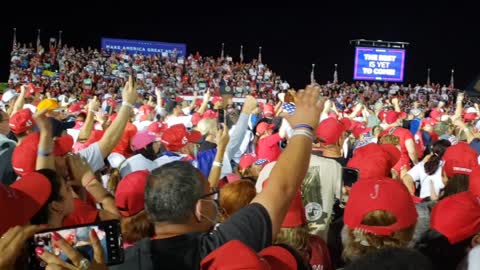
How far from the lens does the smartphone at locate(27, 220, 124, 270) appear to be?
2012 mm

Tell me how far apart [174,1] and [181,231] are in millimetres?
53316

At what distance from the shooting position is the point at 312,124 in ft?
8.76

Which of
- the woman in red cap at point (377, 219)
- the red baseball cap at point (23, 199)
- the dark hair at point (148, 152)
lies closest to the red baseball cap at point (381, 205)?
the woman in red cap at point (377, 219)

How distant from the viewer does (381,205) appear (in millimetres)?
2990

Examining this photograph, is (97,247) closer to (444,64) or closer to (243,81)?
(243,81)

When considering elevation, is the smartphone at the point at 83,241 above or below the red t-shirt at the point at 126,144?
above

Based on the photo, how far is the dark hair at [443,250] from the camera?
10.4 ft

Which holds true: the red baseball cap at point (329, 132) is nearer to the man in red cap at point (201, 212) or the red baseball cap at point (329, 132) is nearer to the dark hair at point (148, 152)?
the dark hair at point (148, 152)

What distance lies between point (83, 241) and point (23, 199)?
758 millimetres

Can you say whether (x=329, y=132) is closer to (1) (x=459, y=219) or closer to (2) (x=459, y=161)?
(2) (x=459, y=161)

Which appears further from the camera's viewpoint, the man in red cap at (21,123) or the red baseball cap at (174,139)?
the red baseball cap at (174,139)

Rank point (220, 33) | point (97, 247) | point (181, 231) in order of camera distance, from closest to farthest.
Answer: point (97, 247), point (181, 231), point (220, 33)

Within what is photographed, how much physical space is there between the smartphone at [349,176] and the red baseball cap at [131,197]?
1933 mm

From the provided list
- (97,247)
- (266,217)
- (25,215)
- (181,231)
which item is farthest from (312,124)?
(25,215)
